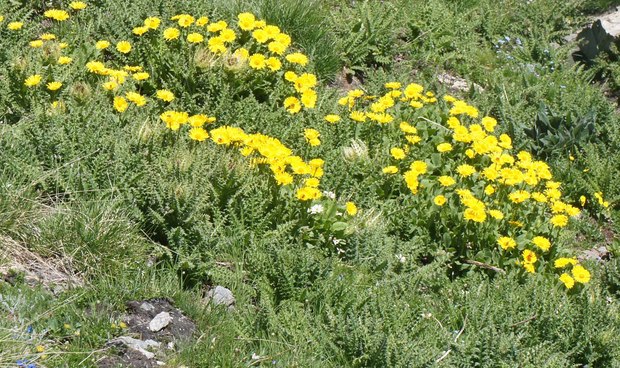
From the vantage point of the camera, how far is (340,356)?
14.8ft

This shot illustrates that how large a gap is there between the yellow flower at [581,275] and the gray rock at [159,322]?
252cm

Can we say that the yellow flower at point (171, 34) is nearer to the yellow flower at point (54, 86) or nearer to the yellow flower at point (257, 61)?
the yellow flower at point (257, 61)

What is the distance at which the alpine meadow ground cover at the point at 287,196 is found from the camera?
15.1 feet

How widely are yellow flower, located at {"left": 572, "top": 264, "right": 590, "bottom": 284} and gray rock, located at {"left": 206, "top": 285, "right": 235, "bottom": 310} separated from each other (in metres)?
2.13

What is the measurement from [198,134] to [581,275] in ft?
8.39

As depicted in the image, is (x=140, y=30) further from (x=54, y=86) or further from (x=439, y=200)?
(x=439, y=200)

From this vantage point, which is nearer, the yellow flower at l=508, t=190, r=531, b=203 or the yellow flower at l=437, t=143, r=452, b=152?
the yellow flower at l=508, t=190, r=531, b=203

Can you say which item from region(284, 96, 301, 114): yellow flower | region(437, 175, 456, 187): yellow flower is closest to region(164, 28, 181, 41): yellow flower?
region(284, 96, 301, 114): yellow flower

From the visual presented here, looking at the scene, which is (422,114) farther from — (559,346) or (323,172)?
(559,346)

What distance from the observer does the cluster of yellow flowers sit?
5.59 meters

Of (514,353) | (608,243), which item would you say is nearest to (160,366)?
(514,353)

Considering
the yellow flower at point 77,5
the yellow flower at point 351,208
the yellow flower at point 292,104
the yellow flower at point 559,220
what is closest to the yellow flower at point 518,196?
the yellow flower at point 559,220

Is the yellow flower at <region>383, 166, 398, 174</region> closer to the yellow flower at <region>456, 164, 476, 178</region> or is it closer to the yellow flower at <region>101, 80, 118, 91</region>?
the yellow flower at <region>456, 164, 476, 178</region>

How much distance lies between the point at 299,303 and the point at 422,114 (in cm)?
243
